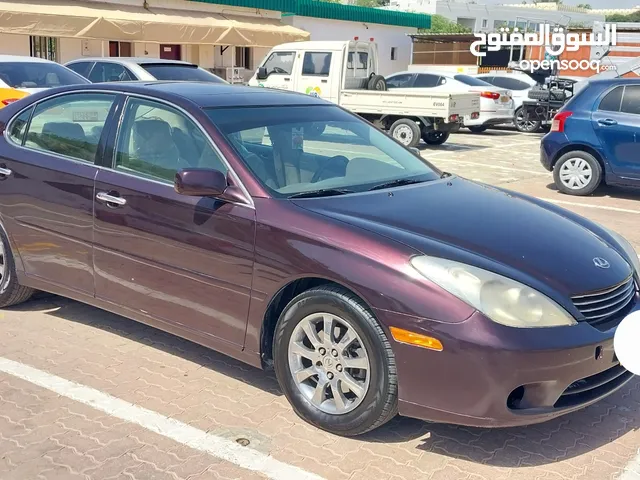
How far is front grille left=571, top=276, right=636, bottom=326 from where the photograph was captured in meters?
3.62

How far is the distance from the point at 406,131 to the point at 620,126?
19.2 ft

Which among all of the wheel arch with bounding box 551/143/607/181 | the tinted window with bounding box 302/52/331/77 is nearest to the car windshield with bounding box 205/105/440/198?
the wheel arch with bounding box 551/143/607/181

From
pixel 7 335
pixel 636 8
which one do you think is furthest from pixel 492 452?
pixel 636 8

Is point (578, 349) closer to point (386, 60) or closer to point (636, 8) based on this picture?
point (386, 60)

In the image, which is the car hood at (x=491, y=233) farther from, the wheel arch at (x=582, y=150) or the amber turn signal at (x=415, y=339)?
the wheel arch at (x=582, y=150)

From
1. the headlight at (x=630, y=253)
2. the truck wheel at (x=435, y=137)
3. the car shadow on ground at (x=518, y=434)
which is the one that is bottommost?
the truck wheel at (x=435, y=137)

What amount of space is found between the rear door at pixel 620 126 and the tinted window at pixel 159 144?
7711 millimetres

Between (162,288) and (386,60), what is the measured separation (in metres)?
32.8

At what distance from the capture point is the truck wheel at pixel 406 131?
1578cm

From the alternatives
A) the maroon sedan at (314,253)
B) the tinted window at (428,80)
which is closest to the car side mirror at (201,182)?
the maroon sedan at (314,253)

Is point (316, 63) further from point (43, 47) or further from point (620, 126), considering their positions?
point (43, 47)

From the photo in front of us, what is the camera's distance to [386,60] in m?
35.9

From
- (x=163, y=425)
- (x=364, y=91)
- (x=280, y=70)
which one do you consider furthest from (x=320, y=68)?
(x=163, y=425)

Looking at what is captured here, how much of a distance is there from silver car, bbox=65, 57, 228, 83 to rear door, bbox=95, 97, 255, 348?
8494mm
